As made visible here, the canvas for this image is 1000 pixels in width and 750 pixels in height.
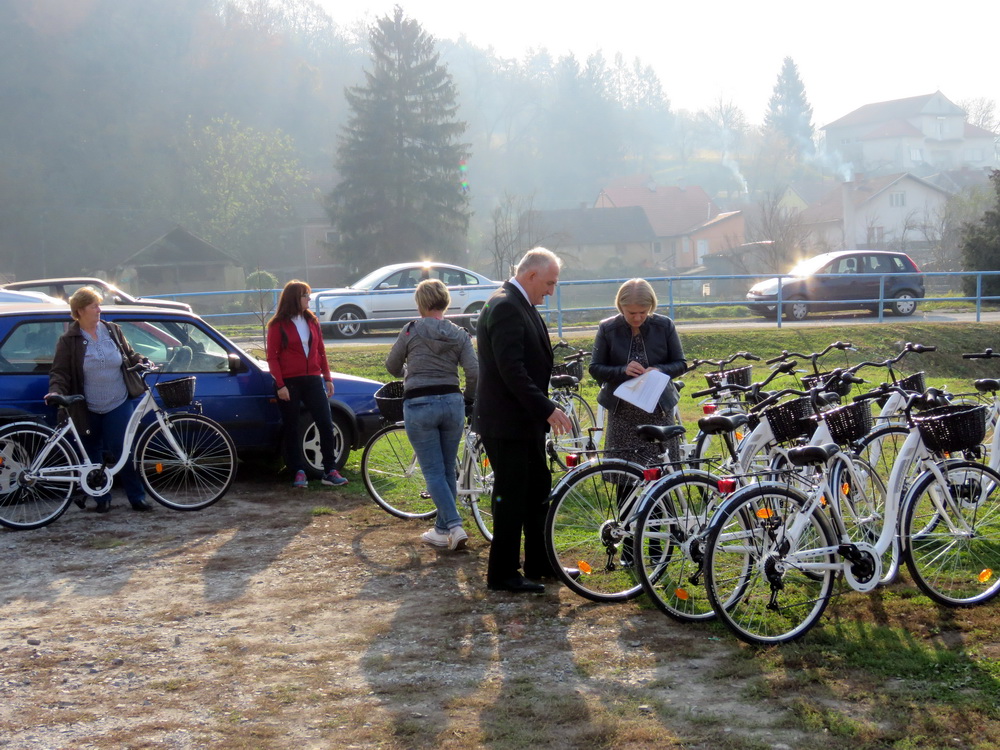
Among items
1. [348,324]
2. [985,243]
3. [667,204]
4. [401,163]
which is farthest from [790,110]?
[348,324]

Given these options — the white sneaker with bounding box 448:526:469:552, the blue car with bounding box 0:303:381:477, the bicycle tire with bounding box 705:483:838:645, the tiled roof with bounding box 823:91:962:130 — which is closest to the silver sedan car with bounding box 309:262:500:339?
the blue car with bounding box 0:303:381:477

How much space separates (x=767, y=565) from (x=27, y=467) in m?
5.68

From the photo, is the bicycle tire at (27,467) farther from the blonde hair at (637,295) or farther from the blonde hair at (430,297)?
the blonde hair at (637,295)

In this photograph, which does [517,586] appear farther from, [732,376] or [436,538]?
[732,376]

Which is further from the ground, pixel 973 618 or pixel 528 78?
pixel 528 78

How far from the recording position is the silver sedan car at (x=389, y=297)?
2178 cm

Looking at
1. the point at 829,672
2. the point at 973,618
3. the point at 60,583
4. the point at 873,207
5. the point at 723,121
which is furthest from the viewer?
the point at 723,121

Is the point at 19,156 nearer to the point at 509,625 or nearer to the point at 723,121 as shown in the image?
the point at 509,625

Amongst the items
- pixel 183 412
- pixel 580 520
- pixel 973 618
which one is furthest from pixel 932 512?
pixel 183 412

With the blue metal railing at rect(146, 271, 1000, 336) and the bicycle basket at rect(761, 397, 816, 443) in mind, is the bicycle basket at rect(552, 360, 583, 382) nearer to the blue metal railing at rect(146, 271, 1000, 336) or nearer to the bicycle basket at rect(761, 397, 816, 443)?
the bicycle basket at rect(761, 397, 816, 443)

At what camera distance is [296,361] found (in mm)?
8836

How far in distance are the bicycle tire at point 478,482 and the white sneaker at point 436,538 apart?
0.29m

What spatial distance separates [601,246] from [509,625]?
239 feet

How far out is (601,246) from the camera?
253 ft
